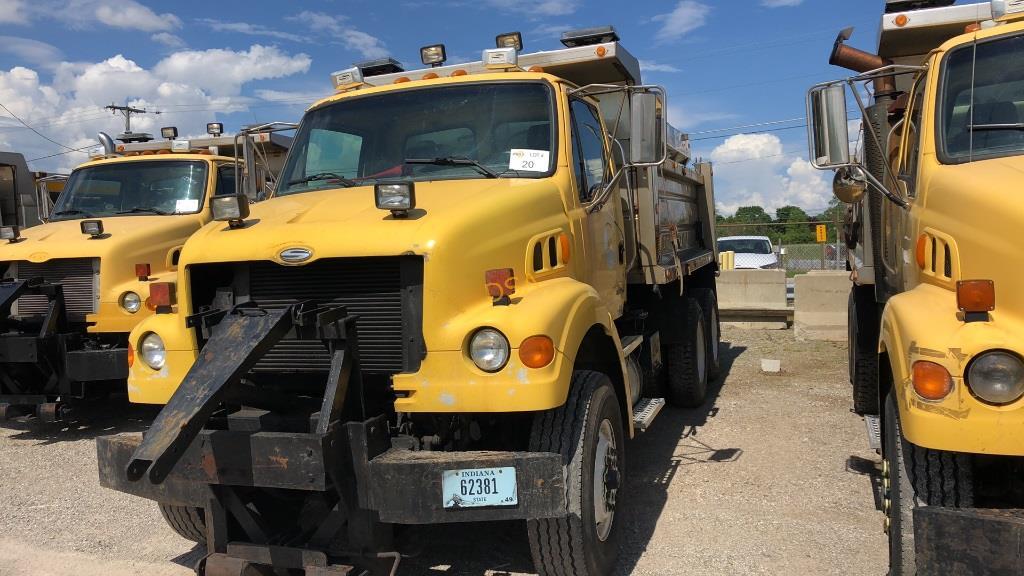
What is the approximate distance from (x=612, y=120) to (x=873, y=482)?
3242 millimetres

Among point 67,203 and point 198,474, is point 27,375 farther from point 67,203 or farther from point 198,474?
point 198,474

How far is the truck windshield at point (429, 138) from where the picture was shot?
14.9 feet

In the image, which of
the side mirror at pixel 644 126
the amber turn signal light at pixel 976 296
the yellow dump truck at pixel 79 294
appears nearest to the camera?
the amber turn signal light at pixel 976 296

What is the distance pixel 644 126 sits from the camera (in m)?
4.72

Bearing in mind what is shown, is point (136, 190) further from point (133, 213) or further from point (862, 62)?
point (862, 62)

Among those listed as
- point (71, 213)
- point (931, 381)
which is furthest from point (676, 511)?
point (71, 213)

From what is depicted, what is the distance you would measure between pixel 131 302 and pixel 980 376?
674cm

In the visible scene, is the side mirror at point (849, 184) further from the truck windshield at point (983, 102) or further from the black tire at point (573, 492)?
the black tire at point (573, 492)

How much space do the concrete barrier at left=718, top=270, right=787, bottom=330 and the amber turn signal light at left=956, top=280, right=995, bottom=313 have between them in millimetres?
10185

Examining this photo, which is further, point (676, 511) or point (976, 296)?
point (676, 511)

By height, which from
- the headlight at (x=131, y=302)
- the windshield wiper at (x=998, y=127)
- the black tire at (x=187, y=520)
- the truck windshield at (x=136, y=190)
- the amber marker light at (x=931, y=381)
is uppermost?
the truck windshield at (x=136, y=190)

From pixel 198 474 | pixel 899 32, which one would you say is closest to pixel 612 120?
pixel 899 32

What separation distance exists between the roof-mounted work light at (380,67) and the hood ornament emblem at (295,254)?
250cm

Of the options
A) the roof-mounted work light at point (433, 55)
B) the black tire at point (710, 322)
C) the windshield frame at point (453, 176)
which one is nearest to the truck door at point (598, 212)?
the windshield frame at point (453, 176)
